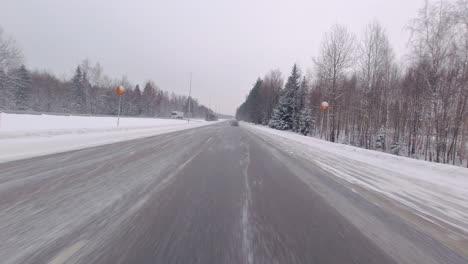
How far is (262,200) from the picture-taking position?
3.11 metres

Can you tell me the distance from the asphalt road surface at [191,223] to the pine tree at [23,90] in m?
57.8

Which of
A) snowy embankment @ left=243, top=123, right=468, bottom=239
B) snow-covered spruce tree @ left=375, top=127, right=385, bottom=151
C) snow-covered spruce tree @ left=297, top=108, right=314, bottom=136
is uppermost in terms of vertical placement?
snow-covered spruce tree @ left=297, top=108, right=314, bottom=136

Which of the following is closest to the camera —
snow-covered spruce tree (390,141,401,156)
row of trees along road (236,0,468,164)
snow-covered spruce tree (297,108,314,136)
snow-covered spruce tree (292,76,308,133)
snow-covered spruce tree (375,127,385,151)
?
row of trees along road (236,0,468,164)

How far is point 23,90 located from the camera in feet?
141

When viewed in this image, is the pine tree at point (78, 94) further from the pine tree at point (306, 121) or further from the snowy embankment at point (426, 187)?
the snowy embankment at point (426, 187)

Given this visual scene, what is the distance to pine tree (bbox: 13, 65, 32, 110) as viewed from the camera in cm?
4047

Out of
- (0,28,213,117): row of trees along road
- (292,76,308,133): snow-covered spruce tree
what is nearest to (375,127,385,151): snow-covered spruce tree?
(292,76,308,133): snow-covered spruce tree

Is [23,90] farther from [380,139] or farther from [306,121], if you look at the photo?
[380,139]

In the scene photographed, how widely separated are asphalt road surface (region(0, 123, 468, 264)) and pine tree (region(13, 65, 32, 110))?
57833mm

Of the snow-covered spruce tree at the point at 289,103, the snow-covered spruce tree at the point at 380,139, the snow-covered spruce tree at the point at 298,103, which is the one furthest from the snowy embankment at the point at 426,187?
the snow-covered spruce tree at the point at 289,103

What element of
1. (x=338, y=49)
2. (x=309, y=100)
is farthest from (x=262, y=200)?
(x=309, y=100)

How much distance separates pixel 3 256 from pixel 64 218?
28.1 inches

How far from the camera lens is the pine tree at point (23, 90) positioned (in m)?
40.5

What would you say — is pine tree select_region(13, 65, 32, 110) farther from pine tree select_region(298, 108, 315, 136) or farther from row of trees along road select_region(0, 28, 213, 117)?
pine tree select_region(298, 108, 315, 136)
